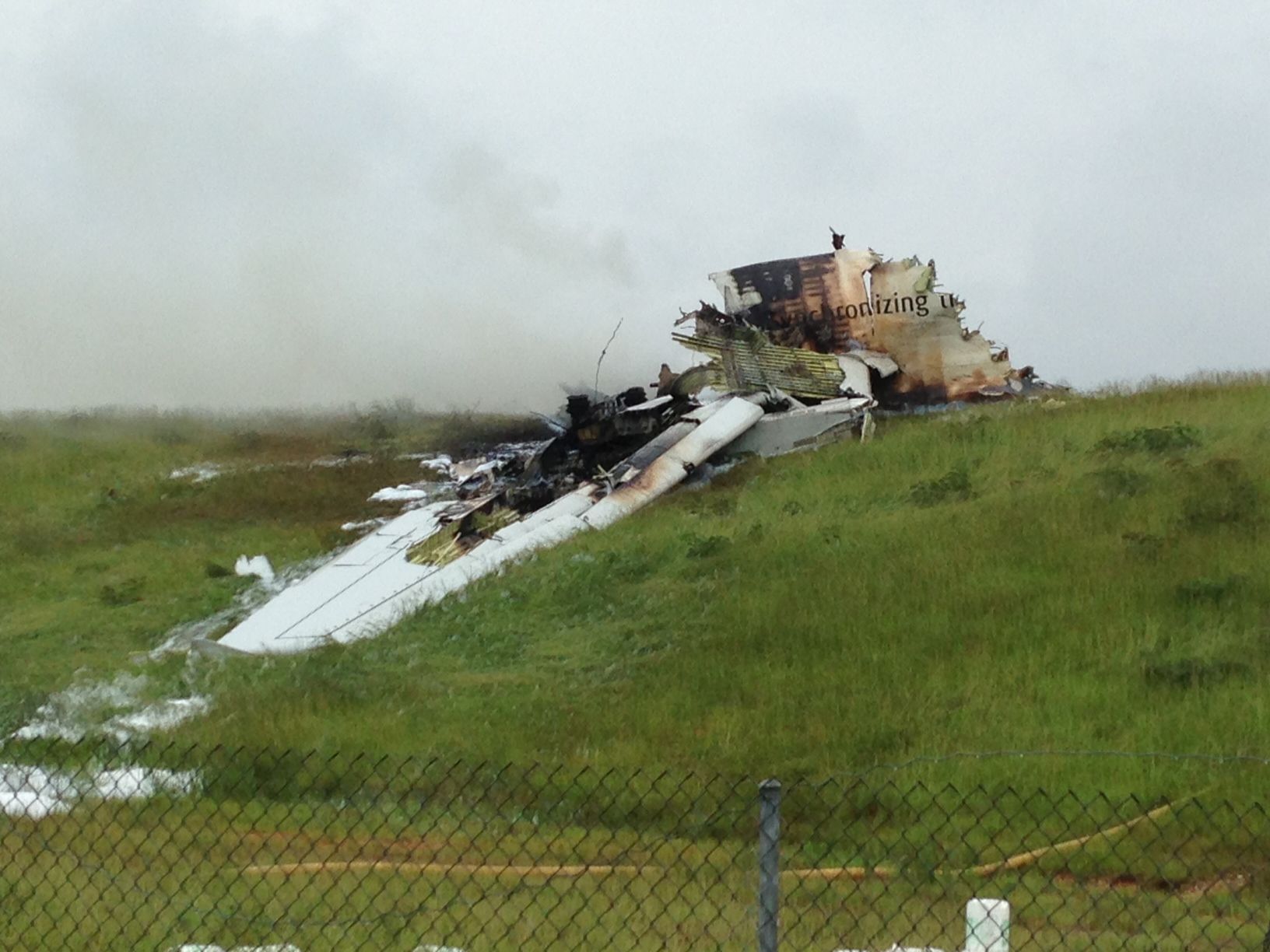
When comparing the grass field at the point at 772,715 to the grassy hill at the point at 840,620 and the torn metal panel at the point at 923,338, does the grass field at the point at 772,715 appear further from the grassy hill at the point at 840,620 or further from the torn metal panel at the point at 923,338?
the torn metal panel at the point at 923,338

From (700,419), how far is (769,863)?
46.4 feet

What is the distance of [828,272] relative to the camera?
21578 millimetres

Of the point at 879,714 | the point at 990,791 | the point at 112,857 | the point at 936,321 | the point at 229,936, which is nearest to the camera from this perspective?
the point at 229,936

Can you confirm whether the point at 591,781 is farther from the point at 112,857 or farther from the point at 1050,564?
the point at 1050,564

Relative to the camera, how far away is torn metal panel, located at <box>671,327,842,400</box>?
20.1 meters

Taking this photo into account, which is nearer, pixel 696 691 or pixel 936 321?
pixel 696 691

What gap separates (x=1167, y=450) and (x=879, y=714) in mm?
6159

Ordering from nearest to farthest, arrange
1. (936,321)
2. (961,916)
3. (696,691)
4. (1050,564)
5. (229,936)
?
(229,936)
(961,916)
(696,691)
(1050,564)
(936,321)

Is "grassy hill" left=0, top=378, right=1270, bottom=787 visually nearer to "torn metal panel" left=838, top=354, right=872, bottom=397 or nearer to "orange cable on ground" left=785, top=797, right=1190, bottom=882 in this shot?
"orange cable on ground" left=785, top=797, right=1190, bottom=882

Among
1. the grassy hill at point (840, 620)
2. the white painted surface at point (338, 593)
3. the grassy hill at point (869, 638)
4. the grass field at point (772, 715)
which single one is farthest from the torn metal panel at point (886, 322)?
the white painted surface at point (338, 593)

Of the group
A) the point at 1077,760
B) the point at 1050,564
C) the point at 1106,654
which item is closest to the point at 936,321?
the point at 1050,564

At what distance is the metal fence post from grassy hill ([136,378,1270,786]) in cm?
444

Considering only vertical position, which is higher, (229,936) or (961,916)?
(229,936)

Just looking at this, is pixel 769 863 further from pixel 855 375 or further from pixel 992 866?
pixel 855 375
